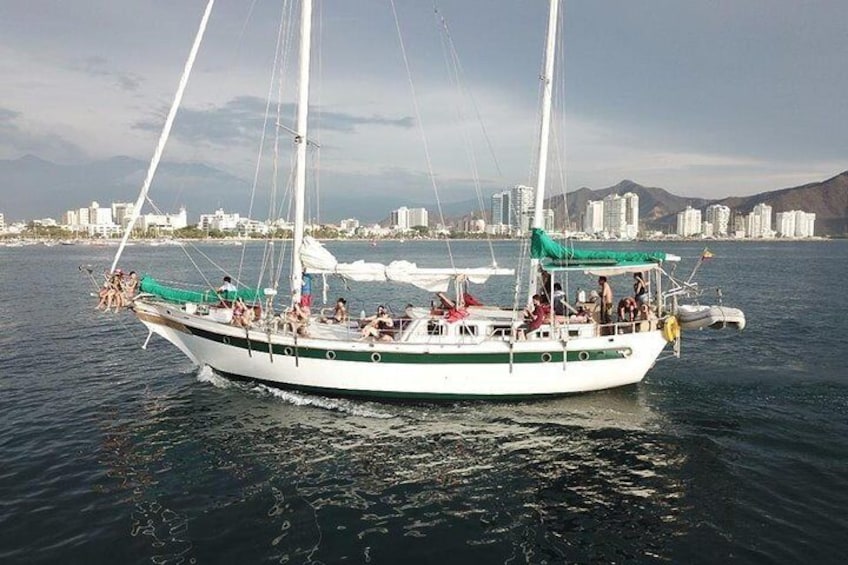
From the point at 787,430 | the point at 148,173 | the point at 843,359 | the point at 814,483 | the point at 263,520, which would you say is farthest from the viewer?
the point at 843,359

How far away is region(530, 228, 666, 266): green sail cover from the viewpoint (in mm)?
19255

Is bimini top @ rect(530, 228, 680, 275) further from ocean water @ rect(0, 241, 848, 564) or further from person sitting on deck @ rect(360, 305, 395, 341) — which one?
person sitting on deck @ rect(360, 305, 395, 341)

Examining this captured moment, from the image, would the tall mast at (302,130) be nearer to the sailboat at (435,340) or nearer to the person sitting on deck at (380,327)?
Answer: the sailboat at (435,340)

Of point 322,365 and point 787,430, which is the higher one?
point 322,365

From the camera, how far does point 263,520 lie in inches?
464

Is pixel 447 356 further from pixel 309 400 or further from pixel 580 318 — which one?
pixel 309 400

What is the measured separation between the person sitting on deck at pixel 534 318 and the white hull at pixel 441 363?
0.50 meters

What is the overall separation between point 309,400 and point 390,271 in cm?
501

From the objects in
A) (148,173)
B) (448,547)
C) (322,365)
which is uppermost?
(148,173)

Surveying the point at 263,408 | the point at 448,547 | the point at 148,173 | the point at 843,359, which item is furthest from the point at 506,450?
the point at 843,359

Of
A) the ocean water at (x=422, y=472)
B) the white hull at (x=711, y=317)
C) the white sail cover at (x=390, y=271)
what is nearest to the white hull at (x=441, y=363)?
the ocean water at (x=422, y=472)

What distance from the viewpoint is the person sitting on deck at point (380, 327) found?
18.3 metres

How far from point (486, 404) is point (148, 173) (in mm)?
13852

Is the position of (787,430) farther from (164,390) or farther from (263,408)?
(164,390)
